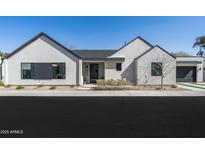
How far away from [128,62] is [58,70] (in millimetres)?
8755

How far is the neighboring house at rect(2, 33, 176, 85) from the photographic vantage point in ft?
76.9

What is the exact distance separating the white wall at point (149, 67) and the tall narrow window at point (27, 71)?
12034 millimetres

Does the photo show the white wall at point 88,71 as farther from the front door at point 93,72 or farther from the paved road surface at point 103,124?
the paved road surface at point 103,124

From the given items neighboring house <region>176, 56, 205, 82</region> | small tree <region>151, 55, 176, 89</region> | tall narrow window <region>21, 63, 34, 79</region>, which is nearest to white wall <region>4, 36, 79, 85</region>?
tall narrow window <region>21, 63, 34, 79</region>

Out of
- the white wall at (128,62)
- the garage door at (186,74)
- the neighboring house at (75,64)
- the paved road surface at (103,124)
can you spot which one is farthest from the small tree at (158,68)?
the paved road surface at (103,124)

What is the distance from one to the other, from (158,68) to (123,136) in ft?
64.1

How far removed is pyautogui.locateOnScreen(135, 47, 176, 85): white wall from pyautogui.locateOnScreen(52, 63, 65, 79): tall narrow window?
340 inches

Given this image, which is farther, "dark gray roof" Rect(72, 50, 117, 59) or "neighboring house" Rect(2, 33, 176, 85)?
"dark gray roof" Rect(72, 50, 117, 59)

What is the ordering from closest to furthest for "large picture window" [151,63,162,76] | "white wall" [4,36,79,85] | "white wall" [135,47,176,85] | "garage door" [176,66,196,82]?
1. "white wall" [4,36,79,85]
2. "white wall" [135,47,176,85]
3. "large picture window" [151,63,162,76]
4. "garage door" [176,66,196,82]

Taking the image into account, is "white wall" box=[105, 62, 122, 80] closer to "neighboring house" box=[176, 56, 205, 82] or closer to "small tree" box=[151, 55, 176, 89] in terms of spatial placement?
"small tree" box=[151, 55, 176, 89]

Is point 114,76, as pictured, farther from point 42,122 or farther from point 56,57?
point 42,122

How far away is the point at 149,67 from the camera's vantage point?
24.8 m

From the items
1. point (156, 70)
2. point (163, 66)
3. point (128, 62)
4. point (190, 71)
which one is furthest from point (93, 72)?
point (190, 71)

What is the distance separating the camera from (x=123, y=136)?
20.7 feet
